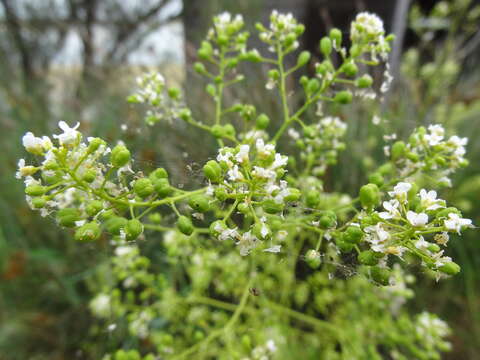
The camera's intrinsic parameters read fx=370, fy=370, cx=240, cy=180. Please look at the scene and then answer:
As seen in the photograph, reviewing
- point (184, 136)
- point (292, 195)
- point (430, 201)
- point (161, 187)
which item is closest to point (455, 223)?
point (430, 201)

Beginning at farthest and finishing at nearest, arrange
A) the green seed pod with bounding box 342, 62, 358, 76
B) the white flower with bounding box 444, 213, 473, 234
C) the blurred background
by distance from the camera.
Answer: the blurred background
the green seed pod with bounding box 342, 62, 358, 76
the white flower with bounding box 444, 213, 473, 234

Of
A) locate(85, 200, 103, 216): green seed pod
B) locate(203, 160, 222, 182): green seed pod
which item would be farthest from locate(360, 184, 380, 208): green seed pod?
locate(85, 200, 103, 216): green seed pod

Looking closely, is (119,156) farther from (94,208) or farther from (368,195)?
(368,195)

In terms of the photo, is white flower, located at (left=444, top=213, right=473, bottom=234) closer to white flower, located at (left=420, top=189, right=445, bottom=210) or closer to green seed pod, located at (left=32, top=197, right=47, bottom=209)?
white flower, located at (left=420, top=189, right=445, bottom=210)

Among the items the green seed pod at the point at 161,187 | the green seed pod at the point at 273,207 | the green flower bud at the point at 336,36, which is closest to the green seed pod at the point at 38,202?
the green seed pod at the point at 161,187

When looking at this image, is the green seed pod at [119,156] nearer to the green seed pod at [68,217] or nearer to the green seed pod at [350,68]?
the green seed pod at [68,217]

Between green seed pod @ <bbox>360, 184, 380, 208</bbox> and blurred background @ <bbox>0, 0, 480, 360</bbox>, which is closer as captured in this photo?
green seed pod @ <bbox>360, 184, 380, 208</bbox>

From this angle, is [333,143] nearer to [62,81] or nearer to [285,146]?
[285,146]
